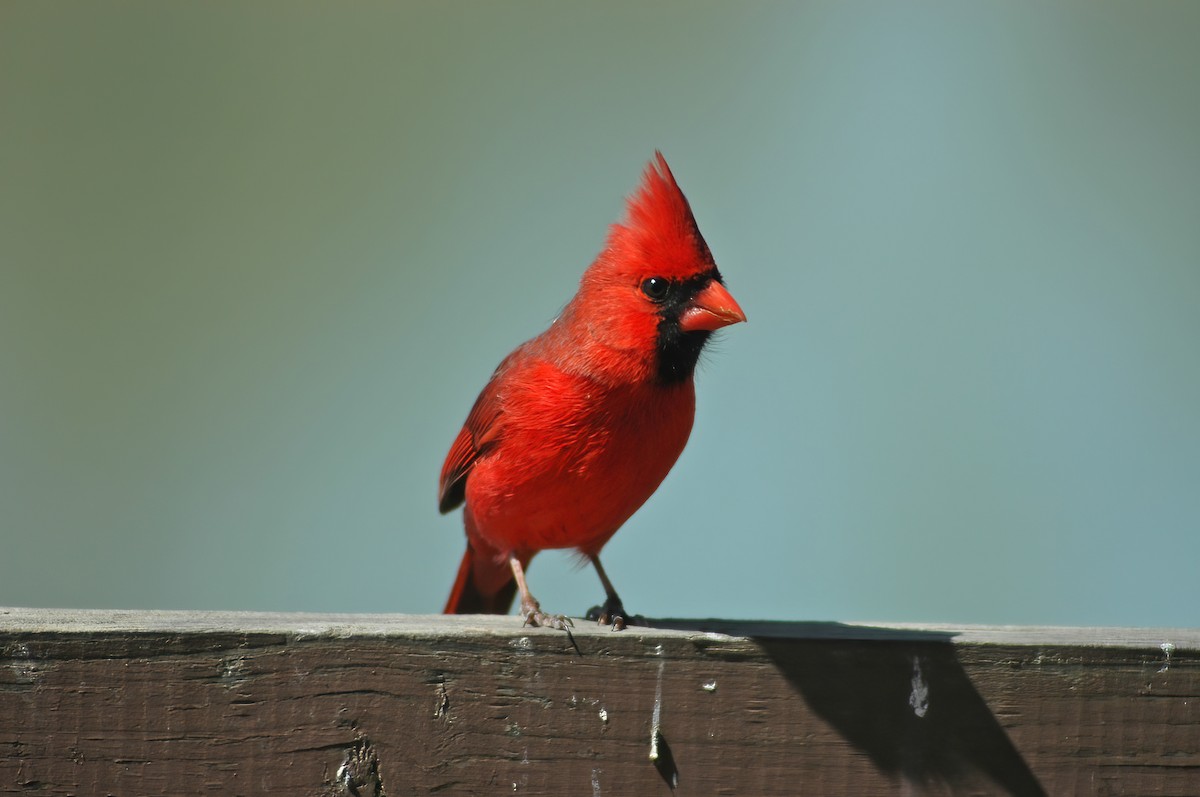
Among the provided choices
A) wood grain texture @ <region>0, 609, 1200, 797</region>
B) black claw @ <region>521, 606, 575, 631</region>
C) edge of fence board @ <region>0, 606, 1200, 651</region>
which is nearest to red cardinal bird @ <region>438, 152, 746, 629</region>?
black claw @ <region>521, 606, 575, 631</region>

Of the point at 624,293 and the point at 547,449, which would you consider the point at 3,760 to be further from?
the point at 624,293

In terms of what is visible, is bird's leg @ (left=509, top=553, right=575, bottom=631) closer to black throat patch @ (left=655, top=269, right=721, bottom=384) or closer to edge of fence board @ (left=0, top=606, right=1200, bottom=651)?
edge of fence board @ (left=0, top=606, right=1200, bottom=651)

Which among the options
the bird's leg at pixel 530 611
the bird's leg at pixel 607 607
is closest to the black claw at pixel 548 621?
the bird's leg at pixel 530 611

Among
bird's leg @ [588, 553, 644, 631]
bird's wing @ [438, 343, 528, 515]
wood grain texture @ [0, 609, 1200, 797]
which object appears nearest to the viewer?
wood grain texture @ [0, 609, 1200, 797]

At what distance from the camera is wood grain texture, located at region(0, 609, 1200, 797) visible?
152cm

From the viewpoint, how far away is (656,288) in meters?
2.32

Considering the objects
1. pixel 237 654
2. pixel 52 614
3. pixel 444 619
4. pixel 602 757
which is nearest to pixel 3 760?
pixel 52 614

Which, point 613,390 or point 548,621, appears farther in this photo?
point 613,390

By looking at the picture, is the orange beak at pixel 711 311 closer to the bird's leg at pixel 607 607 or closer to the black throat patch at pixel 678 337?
the black throat patch at pixel 678 337

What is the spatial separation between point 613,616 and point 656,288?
618 mm

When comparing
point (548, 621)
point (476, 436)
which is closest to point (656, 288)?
point (476, 436)

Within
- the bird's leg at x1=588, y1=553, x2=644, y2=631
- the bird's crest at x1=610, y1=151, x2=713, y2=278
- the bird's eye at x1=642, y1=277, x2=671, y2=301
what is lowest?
the bird's leg at x1=588, y1=553, x2=644, y2=631

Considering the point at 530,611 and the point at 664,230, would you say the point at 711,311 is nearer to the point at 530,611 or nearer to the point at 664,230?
the point at 664,230

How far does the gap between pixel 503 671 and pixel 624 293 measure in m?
0.93
